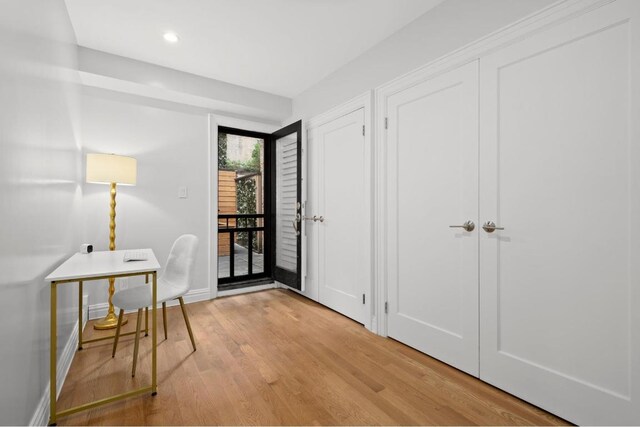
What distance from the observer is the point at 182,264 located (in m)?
2.37

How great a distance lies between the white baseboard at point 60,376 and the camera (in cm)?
139

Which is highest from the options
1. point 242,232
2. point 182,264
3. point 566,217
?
point 566,217

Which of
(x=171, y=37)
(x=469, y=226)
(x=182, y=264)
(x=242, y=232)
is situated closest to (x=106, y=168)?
(x=182, y=264)

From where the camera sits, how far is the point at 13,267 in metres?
1.17

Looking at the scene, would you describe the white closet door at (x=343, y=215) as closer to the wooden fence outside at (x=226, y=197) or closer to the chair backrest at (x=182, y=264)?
the chair backrest at (x=182, y=264)

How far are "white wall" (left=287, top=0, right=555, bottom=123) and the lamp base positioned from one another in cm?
287

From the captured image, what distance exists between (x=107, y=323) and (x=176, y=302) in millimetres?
707

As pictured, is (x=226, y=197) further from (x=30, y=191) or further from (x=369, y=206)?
(x=30, y=191)

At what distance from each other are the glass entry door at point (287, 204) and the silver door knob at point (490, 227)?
79.9 inches

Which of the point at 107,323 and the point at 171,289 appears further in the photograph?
the point at 107,323

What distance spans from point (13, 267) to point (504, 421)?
2.29 m

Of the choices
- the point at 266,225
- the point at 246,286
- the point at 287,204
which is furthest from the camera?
the point at 266,225

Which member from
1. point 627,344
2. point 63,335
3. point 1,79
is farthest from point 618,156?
point 63,335

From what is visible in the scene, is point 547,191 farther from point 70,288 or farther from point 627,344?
point 70,288
